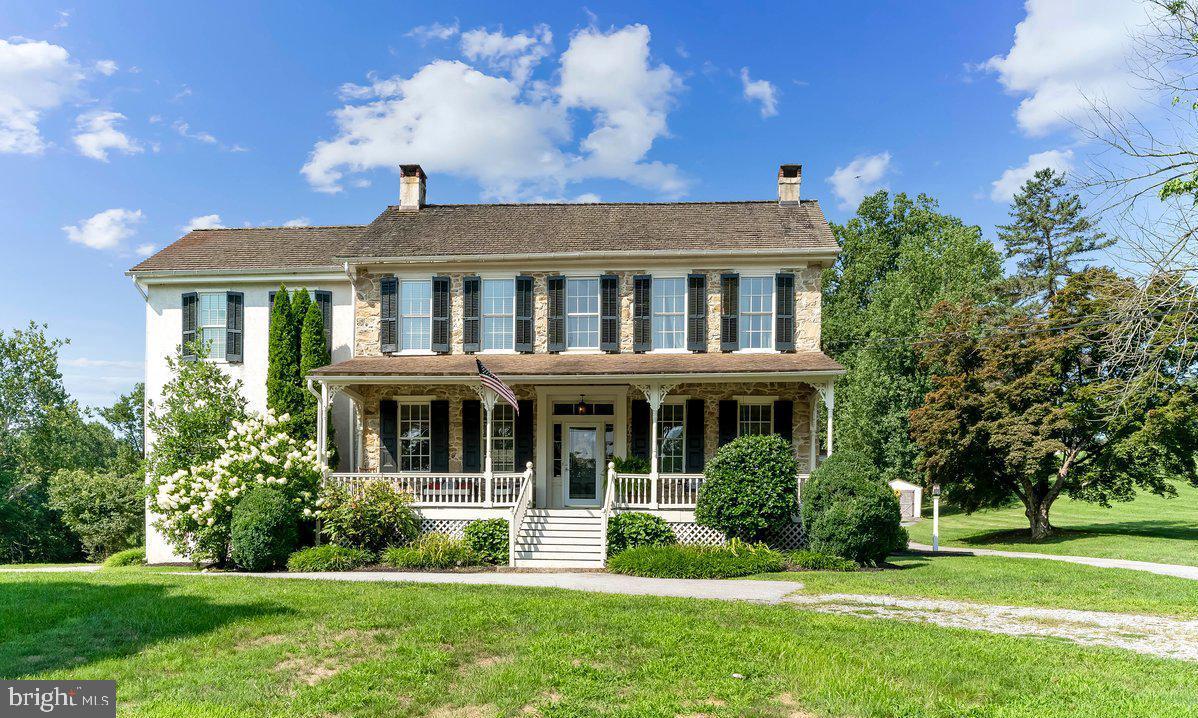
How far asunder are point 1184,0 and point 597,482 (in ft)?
46.7

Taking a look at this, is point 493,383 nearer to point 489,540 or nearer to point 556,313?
point 489,540

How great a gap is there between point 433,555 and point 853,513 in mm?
8450

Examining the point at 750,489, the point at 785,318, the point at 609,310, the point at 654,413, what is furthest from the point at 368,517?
the point at 785,318

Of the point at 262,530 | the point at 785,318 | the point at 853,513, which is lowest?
the point at 262,530

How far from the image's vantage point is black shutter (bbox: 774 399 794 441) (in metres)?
17.7

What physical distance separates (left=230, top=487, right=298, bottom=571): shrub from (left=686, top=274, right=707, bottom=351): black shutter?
9.99m

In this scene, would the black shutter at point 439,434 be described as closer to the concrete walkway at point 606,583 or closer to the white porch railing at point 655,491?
the concrete walkway at point 606,583

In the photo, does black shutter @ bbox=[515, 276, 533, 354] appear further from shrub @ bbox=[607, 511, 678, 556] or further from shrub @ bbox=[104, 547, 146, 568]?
shrub @ bbox=[104, 547, 146, 568]

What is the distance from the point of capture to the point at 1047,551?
18938 millimetres

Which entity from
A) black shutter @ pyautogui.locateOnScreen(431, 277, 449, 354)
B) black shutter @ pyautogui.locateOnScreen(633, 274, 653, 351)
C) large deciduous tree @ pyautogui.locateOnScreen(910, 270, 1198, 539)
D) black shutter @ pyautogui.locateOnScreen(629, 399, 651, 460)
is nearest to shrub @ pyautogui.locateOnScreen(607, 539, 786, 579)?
black shutter @ pyautogui.locateOnScreen(629, 399, 651, 460)

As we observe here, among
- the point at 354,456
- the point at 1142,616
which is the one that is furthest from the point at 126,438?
the point at 1142,616

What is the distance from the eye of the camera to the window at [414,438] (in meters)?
18.4

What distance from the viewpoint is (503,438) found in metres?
18.5

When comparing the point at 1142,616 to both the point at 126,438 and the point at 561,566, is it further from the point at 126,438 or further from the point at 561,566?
the point at 126,438
